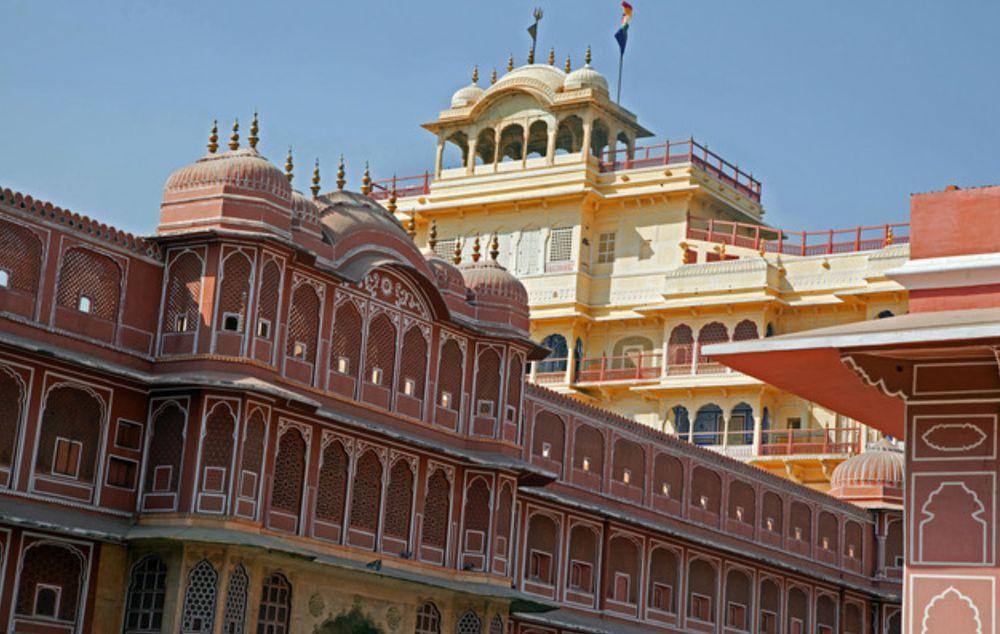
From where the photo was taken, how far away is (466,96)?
201ft

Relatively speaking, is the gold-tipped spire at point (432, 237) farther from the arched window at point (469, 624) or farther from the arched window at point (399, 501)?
the arched window at point (469, 624)

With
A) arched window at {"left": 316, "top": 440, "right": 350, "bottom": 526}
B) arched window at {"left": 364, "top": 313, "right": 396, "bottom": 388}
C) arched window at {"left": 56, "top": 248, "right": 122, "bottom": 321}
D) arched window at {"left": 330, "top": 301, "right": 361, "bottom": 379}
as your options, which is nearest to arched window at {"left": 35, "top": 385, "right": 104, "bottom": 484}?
arched window at {"left": 56, "top": 248, "right": 122, "bottom": 321}

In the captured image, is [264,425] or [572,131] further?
[572,131]

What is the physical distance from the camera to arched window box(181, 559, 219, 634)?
28859mm

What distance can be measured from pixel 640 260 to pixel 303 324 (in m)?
26.5

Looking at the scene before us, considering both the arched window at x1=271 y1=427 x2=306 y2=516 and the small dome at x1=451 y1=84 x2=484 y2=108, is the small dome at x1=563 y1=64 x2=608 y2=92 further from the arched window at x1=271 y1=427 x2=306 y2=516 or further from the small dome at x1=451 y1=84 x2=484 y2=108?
the arched window at x1=271 y1=427 x2=306 y2=516

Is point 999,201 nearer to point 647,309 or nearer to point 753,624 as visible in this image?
point 753,624

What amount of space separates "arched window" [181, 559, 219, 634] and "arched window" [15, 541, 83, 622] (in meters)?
1.73

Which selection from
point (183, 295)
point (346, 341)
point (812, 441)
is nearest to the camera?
point (183, 295)

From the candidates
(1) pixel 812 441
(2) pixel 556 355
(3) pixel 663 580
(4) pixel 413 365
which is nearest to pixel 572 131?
(2) pixel 556 355

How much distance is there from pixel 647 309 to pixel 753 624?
39.9ft

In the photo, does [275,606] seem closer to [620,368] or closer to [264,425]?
[264,425]

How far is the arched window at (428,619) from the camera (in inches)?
1353

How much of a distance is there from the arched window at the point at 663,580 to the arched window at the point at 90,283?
59.1 ft
